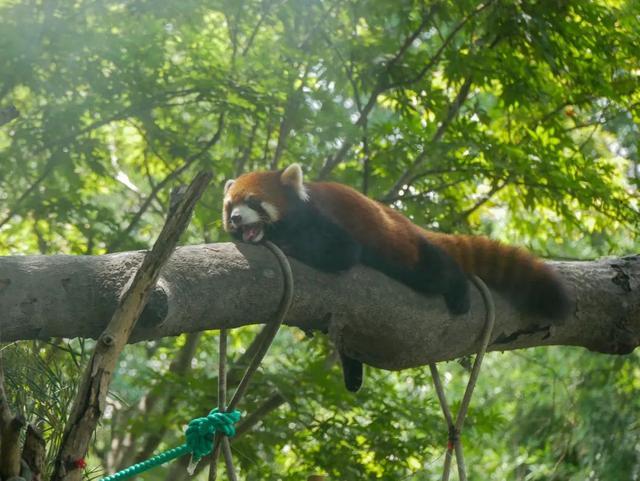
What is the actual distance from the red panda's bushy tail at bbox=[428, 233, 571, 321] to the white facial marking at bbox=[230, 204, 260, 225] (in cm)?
66

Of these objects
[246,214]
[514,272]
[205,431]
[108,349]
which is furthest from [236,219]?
[108,349]

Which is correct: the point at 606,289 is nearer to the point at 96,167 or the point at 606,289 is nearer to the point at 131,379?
the point at 131,379

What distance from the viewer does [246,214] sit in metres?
3.13

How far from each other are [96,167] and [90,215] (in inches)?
10.3

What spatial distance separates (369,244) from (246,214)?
529 millimetres

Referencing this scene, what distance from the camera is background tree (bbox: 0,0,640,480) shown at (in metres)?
3.89

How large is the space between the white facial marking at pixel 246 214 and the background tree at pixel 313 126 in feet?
2.71

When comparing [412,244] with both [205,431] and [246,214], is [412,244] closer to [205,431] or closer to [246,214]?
[246,214]

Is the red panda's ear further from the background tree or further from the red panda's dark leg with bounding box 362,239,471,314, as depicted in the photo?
the background tree

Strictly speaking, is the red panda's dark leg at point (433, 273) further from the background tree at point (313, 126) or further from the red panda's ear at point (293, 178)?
the background tree at point (313, 126)

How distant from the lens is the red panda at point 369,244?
262cm

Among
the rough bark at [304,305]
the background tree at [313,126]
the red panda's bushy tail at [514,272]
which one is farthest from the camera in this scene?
the background tree at [313,126]

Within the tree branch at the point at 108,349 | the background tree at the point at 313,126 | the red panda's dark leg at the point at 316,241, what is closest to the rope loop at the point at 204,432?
the tree branch at the point at 108,349

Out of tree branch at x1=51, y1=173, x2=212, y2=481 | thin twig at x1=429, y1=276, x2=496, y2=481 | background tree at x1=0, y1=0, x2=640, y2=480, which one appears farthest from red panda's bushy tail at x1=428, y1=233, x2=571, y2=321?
tree branch at x1=51, y1=173, x2=212, y2=481
